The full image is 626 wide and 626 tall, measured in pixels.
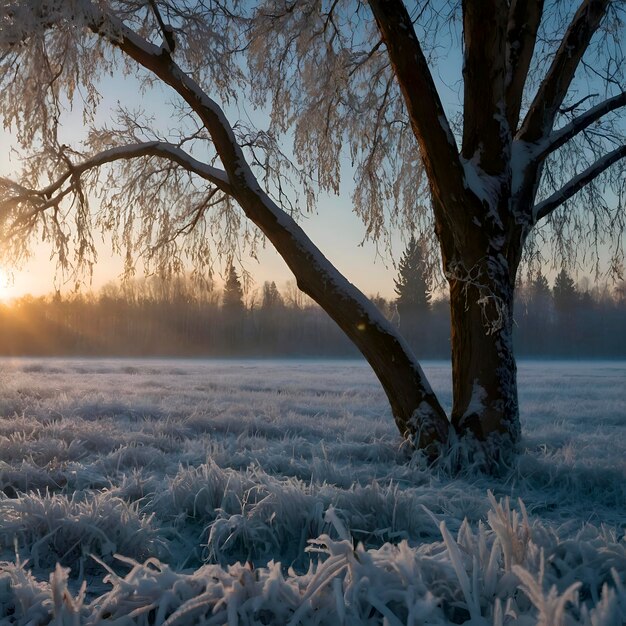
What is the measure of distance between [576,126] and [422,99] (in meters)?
1.57

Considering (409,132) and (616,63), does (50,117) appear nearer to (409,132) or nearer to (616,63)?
(409,132)

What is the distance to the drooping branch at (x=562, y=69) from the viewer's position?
180 inches

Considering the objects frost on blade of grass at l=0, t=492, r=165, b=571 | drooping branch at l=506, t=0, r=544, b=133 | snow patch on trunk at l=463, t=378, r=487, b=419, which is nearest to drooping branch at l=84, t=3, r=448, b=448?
snow patch on trunk at l=463, t=378, r=487, b=419

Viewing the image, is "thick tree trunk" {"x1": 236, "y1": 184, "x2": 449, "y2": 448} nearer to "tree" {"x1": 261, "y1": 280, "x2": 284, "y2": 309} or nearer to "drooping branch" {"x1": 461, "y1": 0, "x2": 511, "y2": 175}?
"drooping branch" {"x1": 461, "y1": 0, "x2": 511, "y2": 175}

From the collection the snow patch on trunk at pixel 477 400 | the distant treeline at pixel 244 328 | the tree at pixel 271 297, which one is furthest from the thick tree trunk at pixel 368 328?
the tree at pixel 271 297

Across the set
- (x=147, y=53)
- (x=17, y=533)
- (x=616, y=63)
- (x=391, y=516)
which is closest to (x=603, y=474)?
(x=391, y=516)

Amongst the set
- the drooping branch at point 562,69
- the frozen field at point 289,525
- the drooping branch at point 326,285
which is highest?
the drooping branch at point 562,69

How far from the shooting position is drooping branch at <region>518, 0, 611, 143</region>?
15.0ft

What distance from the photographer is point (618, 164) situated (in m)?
5.79

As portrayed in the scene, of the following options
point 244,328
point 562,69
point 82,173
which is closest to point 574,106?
point 562,69

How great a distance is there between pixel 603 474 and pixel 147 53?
5.38 metres

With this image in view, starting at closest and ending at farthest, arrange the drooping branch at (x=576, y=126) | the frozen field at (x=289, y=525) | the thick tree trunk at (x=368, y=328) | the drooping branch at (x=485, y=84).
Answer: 1. the frozen field at (x=289, y=525)
2. the drooping branch at (x=485, y=84)
3. the thick tree trunk at (x=368, y=328)
4. the drooping branch at (x=576, y=126)

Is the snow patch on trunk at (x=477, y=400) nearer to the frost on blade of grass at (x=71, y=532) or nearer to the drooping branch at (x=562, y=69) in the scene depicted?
the drooping branch at (x=562, y=69)

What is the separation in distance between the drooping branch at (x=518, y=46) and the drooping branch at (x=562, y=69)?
8.1 inches
